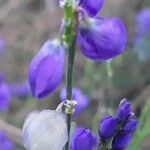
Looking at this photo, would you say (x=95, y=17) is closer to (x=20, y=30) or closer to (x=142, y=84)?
(x=142, y=84)

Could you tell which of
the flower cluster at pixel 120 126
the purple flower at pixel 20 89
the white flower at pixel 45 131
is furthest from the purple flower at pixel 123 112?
the purple flower at pixel 20 89

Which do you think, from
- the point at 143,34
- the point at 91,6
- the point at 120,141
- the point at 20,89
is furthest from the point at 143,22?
the point at 91,6

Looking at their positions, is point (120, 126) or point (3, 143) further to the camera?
point (3, 143)

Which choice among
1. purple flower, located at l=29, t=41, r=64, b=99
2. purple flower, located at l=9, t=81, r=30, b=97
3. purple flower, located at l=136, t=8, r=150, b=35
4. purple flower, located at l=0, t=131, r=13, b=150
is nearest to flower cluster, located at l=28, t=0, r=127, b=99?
purple flower, located at l=29, t=41, r=64, b=99

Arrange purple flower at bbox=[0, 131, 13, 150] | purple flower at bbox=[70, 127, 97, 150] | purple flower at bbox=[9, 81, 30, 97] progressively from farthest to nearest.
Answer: purple flower at bbox=[9, 81, 30, 97]
purple flower at bbox=[0, 131, 13, 150]
purple flower at bbox=[70, 127, 97, 150]

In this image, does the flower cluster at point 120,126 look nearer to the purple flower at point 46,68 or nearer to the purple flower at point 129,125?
the purple flower at point 129,125

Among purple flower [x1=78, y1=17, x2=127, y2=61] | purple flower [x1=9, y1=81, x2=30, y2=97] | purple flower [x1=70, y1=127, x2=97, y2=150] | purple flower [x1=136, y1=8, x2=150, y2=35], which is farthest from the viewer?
purple flower [x1=136, y1=8, x2=150, y2=35]

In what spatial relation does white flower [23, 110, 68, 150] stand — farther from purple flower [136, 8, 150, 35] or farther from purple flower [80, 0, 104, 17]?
purple flower [136, 8, 150, 35]

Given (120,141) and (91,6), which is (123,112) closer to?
(120,141)
